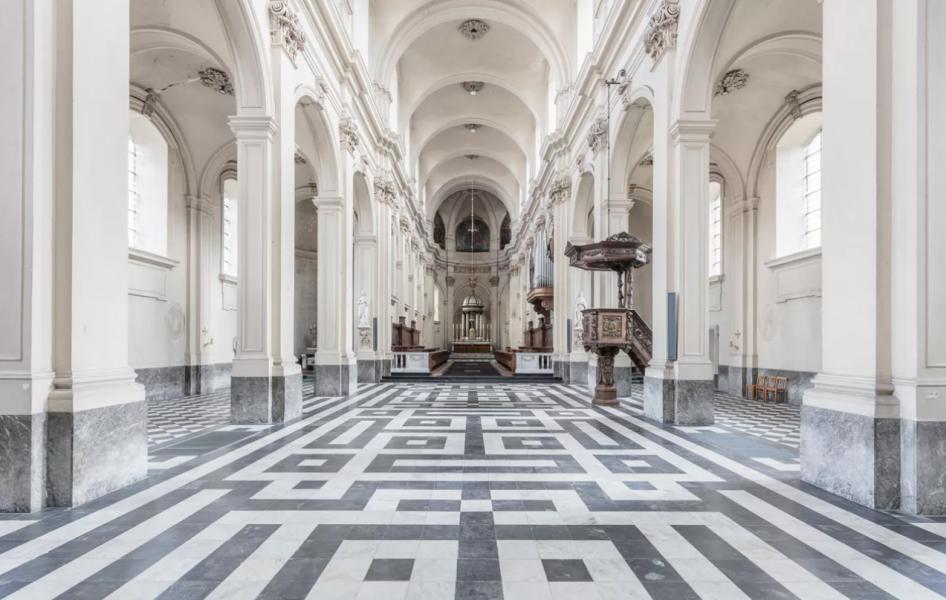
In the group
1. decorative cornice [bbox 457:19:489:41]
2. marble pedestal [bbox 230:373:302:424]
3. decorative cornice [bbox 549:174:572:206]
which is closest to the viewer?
marble pedestal [bbox 230:373:302:424]

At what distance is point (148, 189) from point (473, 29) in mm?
11660

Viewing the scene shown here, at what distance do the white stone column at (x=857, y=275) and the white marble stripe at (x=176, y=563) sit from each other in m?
4.49

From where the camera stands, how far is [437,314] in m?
36.8

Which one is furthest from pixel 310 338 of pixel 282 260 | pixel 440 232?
pixel 440 232

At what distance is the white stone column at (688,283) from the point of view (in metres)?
7.59

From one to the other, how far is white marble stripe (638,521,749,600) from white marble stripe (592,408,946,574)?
121cm

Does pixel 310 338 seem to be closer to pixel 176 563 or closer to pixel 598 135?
pixel 598 135

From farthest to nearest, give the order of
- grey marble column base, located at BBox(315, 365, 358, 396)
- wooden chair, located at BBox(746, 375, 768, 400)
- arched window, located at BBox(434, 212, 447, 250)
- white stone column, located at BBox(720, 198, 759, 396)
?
1. arched window, located at BBox(434, 212, 447, 250)
2. white stone column, located at BBox(720, 198, 759, 396)
3. wooden chair, located at BBox(746, 375, 768, 400)
4. grey marble column base, located at BBox(315, 365, 358, 396)

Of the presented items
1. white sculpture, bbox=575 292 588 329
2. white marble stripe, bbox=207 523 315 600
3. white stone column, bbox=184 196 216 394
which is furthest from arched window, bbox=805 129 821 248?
white stone column, bbox=184 196 216 394

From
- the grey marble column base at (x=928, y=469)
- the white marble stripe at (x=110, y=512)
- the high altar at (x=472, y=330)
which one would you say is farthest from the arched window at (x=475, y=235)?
the grey marble column base at (x=928, y=469)

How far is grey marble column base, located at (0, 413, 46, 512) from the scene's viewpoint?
371 centimetres

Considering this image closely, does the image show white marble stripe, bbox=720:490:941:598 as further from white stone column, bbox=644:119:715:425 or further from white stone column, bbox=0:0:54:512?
white stone column, bbox=0:0:54:512

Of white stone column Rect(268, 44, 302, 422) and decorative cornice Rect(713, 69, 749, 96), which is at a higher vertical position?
decorative cornice Rect(713, 69, 749, 96)

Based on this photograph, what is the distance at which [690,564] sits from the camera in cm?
294
